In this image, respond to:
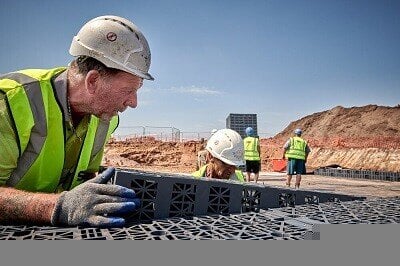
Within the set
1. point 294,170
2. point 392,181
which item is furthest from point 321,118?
point 294,170

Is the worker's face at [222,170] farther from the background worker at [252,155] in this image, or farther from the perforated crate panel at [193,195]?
the background worker at [252,155]

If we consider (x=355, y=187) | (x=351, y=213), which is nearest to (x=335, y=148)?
(x=355, y=187)

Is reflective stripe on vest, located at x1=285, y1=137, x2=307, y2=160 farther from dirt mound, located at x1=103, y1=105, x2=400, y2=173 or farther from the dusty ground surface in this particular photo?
dirt mound, located at x1=103, y1=105, x2=400, y2=173

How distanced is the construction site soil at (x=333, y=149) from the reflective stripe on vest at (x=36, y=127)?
10.4 metres

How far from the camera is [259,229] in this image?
1455 mm

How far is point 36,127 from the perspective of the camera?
1471 mm

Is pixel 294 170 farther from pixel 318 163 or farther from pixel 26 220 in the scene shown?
pixel 318 163

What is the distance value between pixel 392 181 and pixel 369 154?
10.5 m

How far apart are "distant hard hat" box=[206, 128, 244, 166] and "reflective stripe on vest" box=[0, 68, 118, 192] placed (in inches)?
73.1

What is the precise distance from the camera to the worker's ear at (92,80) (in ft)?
5.13

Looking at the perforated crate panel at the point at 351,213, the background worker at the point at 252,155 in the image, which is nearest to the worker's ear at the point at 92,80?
the perforated crate panel at the point at 351,213

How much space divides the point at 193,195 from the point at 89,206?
0.71 meters

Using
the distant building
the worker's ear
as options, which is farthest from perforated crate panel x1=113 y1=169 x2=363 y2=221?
the distant building

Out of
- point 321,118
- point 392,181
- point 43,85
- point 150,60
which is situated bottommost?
point 392,181
